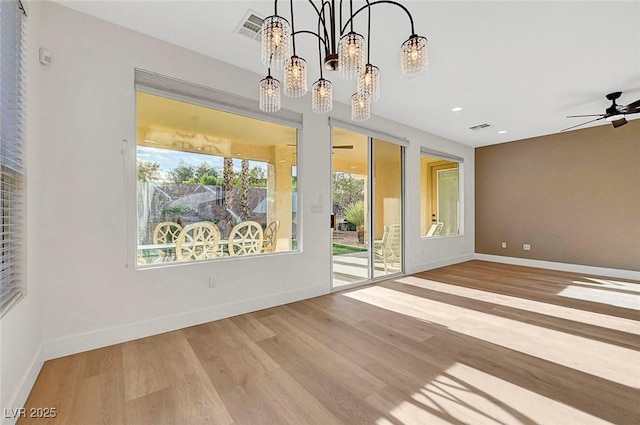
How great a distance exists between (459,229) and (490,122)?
255 cm

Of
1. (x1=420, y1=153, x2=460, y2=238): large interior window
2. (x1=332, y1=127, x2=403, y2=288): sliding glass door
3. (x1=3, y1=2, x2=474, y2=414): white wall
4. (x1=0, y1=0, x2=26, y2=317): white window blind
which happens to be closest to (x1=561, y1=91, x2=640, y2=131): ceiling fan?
(x1=420, y1=153, x2=460, y2=238): large interior window

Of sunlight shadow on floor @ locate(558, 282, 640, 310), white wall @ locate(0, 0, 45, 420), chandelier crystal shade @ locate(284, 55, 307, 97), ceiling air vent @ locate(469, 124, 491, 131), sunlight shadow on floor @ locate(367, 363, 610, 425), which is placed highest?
ceiling air vent @ locate(469, 124, 491, 131)

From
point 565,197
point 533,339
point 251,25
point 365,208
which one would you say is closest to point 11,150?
point 251,25

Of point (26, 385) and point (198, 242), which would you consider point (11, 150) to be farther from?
point (198, 242)

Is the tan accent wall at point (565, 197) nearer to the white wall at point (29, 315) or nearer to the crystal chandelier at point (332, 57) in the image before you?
the crystal chandelier at point (332, 57)

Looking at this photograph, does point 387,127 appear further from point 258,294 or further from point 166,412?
point 166,412

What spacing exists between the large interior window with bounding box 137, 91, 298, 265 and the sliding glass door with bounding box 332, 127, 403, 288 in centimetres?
86

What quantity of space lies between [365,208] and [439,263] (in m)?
2.40

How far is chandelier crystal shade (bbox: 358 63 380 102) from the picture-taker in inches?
70.9

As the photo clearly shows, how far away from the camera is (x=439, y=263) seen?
568 centimetres

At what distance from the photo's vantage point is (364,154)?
450 centimetres

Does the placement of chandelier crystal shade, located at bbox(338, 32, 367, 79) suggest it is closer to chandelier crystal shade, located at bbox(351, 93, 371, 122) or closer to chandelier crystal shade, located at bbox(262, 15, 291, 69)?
chandelier crystal shade, located at bbox(262, 15, 291, 69)

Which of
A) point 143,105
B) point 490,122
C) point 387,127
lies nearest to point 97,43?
point 143,105

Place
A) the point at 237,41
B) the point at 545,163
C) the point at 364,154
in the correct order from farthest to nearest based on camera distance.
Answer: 1. the point at 545,163
2. the point at 364,154
3. the point at 237,41
